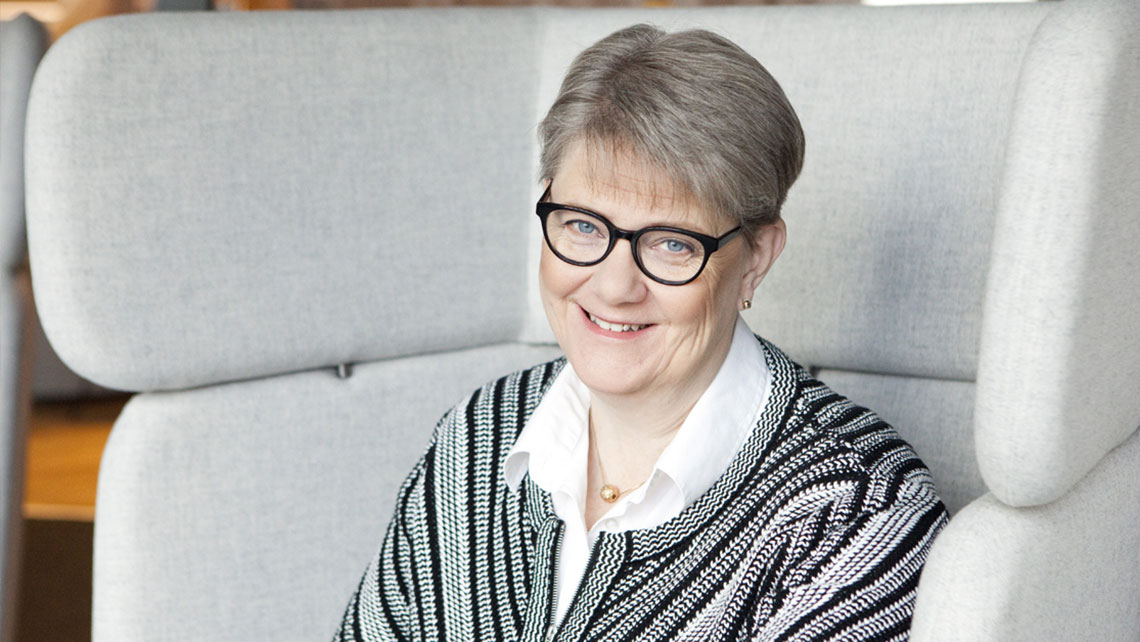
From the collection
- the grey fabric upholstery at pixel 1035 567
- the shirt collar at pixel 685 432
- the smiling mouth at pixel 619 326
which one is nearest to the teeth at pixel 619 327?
the smiling mouth at pixel 619 326

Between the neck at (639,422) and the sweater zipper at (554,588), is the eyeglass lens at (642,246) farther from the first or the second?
the sweater zipper at (554,588)

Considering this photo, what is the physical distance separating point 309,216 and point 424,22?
0.30 meters

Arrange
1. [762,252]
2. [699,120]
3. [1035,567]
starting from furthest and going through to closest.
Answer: [762,252] → [699,120] → [1035,567]

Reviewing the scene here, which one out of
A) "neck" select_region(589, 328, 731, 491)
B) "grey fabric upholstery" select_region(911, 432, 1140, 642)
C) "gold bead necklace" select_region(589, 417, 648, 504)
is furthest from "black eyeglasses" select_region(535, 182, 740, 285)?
"grey fabric upholstery" select_region(911, 432, 1140, 642)

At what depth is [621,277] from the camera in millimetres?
1217

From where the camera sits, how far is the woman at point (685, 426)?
1.16 m

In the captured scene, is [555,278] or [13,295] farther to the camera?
[13,295]

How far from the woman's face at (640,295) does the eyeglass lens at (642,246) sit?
0.01m

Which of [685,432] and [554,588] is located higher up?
[685,432]

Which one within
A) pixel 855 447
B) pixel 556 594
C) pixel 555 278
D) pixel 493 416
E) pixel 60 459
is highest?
pixel 555 278

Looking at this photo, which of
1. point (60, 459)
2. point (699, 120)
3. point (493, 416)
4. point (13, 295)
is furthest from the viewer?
point (60, 459)

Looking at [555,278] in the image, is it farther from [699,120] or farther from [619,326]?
[699,120]

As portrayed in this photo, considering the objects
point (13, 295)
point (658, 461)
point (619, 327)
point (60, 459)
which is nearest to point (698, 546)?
point (658, 461)

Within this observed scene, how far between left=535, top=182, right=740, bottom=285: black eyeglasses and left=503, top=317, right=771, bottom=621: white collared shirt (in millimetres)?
134
